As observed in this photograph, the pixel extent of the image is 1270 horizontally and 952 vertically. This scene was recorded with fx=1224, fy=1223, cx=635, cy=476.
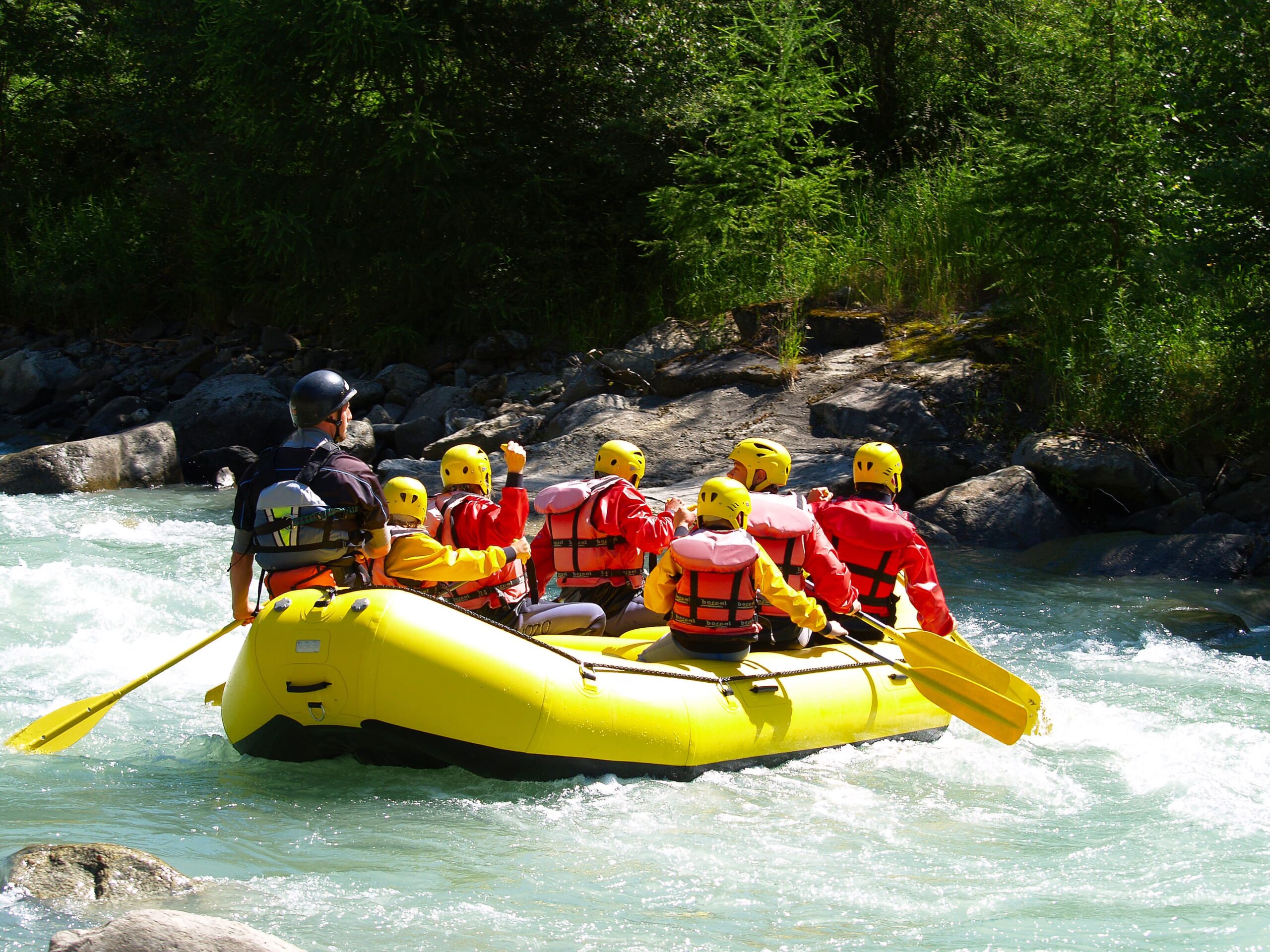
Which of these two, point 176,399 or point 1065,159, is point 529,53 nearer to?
point 176,399

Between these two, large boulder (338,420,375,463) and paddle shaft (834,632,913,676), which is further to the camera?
large boulder (338,420,375,463)

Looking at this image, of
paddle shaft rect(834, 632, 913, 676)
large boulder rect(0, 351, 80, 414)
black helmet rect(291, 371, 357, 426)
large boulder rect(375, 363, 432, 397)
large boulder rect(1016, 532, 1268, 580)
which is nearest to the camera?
black helmet rect(291, 371, 357, 426)

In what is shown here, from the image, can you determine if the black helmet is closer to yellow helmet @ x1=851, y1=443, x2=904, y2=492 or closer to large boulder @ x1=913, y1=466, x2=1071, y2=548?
yellow helmet @ x1=851, y1=443, x2=904, y2=492

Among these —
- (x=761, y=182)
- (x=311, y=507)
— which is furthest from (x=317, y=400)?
(x=761, y=182)

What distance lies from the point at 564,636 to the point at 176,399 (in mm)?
10188

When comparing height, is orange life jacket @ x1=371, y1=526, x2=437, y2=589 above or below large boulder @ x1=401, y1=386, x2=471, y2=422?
below

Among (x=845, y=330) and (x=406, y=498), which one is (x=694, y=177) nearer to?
(x=845, y=330)

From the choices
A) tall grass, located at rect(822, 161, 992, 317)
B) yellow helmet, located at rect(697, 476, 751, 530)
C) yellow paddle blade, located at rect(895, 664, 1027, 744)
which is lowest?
yellow paddle blade, located at rect(895, 664, 1027, 744)

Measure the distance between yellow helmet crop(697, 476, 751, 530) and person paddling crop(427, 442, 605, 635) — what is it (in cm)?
78

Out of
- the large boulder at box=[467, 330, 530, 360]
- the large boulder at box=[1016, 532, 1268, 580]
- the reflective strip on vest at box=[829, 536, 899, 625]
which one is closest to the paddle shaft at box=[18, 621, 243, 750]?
the reflective strip on vest at box=[829, 536, 899, 625]

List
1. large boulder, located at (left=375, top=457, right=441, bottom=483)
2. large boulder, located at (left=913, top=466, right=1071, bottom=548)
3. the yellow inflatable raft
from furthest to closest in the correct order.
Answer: large boulder, located at (left=375, top=457, right=441, bottom=483) < large boulder, located at (left=913, top=466, right=1071, bottom=548) < the yellow inflatable raft

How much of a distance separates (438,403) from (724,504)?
8448mm

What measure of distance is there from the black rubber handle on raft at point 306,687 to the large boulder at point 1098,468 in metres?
6.57

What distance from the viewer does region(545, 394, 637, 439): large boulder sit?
11344 millimetres
